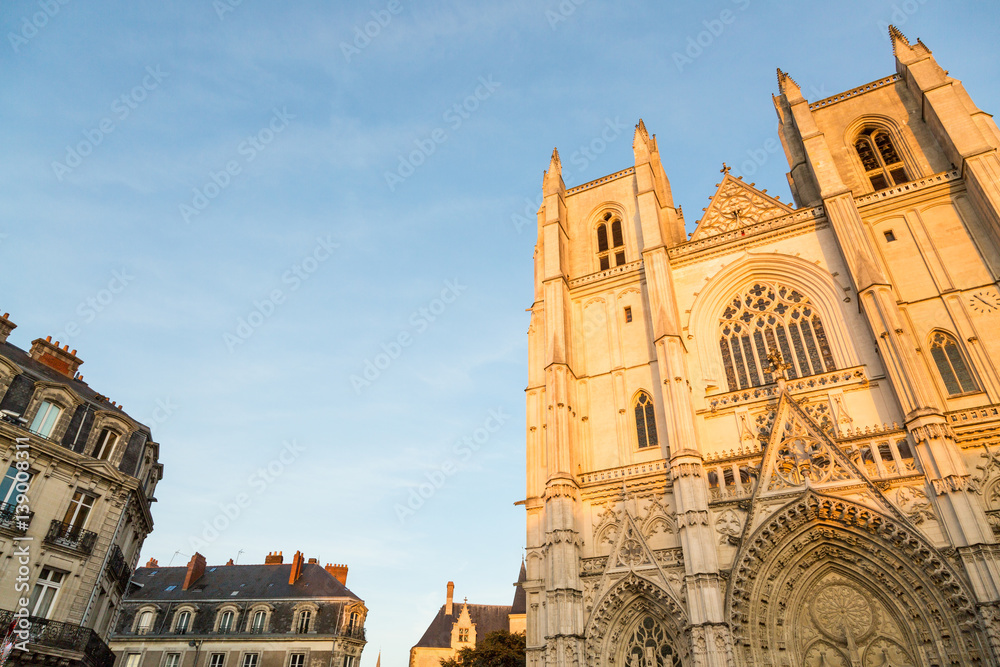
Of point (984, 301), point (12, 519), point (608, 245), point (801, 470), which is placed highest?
point (608, 245)

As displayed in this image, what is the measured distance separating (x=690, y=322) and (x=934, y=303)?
619cm

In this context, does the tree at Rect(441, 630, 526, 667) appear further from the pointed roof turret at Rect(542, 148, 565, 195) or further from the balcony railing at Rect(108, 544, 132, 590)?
the pointed roof turret at Rect(542, 148, 565, 195)

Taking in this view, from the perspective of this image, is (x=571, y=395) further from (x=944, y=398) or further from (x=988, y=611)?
(x=988, y=611)

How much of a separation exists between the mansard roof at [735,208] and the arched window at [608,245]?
274cm

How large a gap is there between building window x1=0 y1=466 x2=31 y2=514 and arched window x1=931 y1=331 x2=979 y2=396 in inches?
834

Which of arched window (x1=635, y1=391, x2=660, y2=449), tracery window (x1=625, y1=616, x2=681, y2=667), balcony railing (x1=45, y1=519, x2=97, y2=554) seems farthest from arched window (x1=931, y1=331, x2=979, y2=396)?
balcony railing (x1=45, y1=519, x2=97, y2=554)

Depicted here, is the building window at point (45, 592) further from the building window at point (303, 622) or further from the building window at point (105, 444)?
the building window at point (303, 622)

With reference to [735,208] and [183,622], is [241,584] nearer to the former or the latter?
[183,622]

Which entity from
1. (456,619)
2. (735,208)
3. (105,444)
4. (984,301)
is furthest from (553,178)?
(456,619)

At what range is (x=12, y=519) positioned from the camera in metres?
13.0

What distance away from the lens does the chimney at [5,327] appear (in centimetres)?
1565

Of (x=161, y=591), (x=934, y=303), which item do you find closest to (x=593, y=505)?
(x=934, y=303)

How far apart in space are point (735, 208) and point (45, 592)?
22.1m

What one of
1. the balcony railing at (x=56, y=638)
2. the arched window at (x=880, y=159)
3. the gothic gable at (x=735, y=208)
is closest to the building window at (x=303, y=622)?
the balcony railing at (x=56, y=638)
